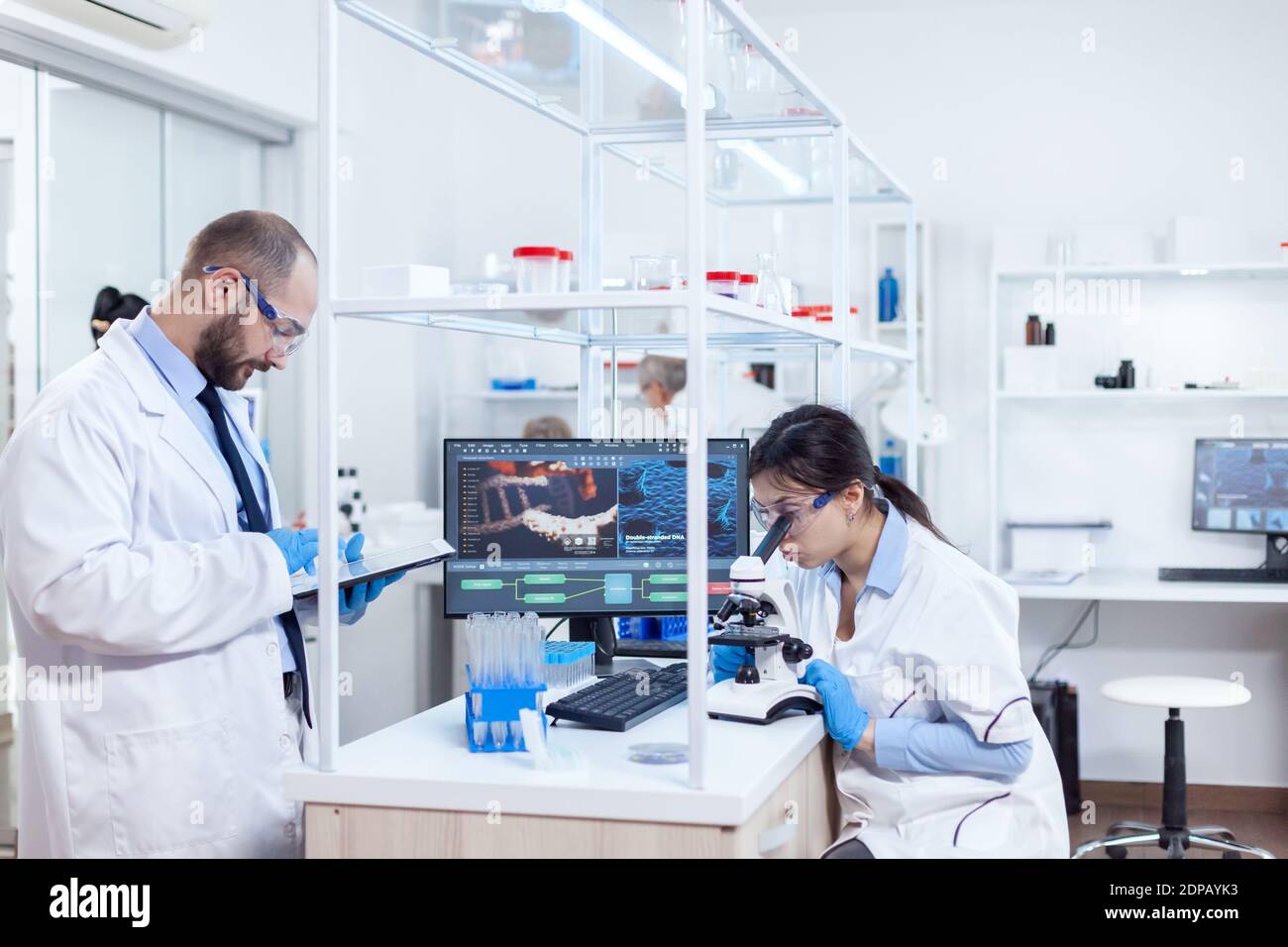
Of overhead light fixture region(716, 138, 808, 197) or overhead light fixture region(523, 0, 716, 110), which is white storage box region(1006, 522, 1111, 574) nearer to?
overhead light fixture region(716, 138, 808, 197)

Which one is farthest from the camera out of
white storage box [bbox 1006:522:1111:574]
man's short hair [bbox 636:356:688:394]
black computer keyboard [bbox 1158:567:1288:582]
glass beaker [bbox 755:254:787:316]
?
man's short hair [bbox 636:356:688:394]

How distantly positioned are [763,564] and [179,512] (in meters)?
0.91

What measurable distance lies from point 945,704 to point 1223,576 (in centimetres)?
280

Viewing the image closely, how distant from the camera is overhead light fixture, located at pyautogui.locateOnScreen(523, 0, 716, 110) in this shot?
6.26ft

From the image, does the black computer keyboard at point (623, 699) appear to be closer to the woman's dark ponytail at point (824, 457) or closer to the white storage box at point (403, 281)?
the woman's dark ponytail at point (824, 457)

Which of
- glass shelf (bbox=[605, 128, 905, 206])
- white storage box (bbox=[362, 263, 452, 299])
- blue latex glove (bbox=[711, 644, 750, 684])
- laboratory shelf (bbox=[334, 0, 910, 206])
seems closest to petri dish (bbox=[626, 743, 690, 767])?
blue latex glove (bbox=[711, 644, 750, 684])

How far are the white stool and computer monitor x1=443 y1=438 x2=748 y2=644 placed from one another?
2139 millimetres

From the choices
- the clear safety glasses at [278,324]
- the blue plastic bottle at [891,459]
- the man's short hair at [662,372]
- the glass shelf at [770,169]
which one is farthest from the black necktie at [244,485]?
the blue plastic bottle at [891,459]

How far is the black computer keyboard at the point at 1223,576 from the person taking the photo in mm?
4262

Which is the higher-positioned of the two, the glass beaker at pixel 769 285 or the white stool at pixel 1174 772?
the glass beaker at pixel 769 285

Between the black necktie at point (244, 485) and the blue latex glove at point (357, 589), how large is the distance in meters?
0.08
